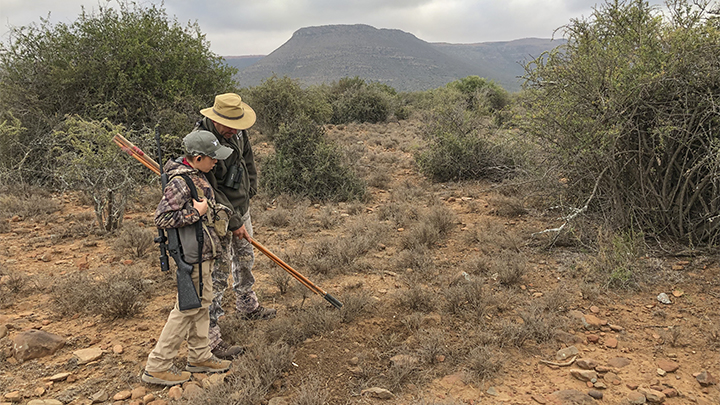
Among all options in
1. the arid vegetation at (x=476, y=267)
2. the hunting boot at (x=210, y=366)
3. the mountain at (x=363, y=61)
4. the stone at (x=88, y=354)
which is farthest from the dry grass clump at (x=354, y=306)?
the mountain at (x=363, y=61)

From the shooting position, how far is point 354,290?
4426mm

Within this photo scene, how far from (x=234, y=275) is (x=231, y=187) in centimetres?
85

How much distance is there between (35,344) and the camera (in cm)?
324

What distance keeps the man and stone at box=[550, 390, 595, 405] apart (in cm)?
235

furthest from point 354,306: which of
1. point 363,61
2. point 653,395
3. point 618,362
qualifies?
point 363,61

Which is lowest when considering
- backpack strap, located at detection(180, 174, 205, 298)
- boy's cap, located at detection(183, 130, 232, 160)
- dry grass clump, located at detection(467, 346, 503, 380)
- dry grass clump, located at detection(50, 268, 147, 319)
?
dry grass clump, located at detection(467, 346, 503, 380)

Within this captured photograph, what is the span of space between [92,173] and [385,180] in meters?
5.49

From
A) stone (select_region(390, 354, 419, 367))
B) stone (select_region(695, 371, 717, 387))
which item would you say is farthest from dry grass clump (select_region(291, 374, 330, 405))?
stone (select_region(695, 371, 717, 387))

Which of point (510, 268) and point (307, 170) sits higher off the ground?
point (307, 170)

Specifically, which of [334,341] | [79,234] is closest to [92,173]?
[79,234]

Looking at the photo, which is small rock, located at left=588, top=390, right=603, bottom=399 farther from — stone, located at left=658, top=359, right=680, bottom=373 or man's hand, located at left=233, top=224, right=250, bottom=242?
man's hand, located at left=233, top=224, right=250, bottom=242

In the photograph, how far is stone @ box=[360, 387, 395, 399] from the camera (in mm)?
2775

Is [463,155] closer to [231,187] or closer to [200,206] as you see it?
[231,187]

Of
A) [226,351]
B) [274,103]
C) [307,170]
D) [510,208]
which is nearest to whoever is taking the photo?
[226,351]
